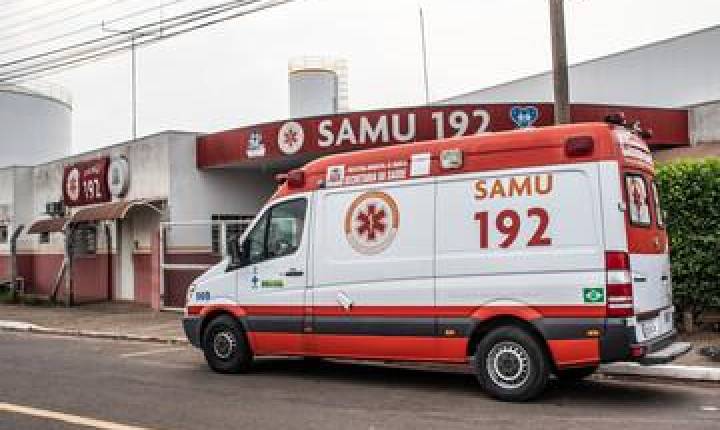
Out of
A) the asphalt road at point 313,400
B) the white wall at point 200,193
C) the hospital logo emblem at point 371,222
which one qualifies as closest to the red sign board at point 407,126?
the white wall at point 200,193

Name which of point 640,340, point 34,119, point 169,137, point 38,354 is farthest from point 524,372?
point 34,119

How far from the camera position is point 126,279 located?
2427 cm

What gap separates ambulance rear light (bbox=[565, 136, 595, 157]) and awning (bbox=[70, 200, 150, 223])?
589 inches

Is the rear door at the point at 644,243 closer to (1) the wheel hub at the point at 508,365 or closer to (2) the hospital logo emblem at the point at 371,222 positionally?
(1) the wheel hub at the point at 508,365

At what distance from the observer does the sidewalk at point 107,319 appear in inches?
661

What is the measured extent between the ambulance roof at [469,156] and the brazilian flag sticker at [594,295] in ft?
4.04

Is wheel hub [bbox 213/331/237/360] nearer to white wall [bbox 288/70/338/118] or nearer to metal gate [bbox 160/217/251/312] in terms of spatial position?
metal gate [bbox 160/217/251/312]

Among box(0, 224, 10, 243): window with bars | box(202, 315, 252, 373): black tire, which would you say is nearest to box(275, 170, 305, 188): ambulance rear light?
box(202, 315, 252, 373): black tire

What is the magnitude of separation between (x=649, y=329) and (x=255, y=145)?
1319 centimetres

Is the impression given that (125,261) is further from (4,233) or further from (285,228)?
(285,228)

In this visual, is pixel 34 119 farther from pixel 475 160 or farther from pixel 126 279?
pixel 475 160

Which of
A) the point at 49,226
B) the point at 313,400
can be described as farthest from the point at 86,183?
the point at 313,400

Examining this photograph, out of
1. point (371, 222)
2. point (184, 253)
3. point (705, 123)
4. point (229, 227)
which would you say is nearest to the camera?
point (371, 222)

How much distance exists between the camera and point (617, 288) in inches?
335
